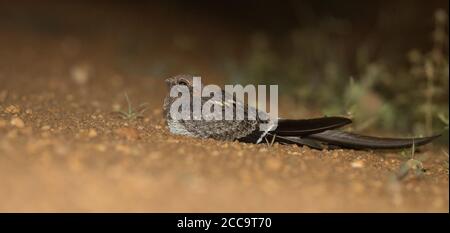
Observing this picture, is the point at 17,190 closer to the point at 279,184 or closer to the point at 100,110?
the point at 279,184

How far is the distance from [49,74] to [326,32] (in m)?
2.95

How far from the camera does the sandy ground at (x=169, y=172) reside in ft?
7.36

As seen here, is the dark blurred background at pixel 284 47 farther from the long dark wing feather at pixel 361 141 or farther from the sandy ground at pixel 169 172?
the sandy ground at pixel 169 172

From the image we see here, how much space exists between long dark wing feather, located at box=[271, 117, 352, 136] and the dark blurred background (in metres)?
0.95

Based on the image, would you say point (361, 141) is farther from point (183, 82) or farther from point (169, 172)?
point (169, 172)

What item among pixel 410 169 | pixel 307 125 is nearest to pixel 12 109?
pixel 307 125

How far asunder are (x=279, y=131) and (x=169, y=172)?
1065 millimetres

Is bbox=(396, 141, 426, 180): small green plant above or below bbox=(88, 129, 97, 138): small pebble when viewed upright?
below

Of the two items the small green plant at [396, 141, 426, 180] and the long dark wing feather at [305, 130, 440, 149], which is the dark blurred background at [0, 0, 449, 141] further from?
the small green plant at [396, 141, 426, 180]

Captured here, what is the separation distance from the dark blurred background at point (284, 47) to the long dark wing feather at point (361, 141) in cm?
76

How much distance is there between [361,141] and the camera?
3432mm

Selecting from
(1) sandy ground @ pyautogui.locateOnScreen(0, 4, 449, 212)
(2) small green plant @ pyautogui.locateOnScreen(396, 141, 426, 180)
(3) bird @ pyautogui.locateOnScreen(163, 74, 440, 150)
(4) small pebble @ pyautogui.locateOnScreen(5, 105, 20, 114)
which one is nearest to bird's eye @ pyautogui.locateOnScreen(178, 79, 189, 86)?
(3) bird @ pyautogui.locateOnScreen(163, 74, 440, 150)

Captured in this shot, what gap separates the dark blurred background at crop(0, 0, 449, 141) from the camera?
516 centimetres
